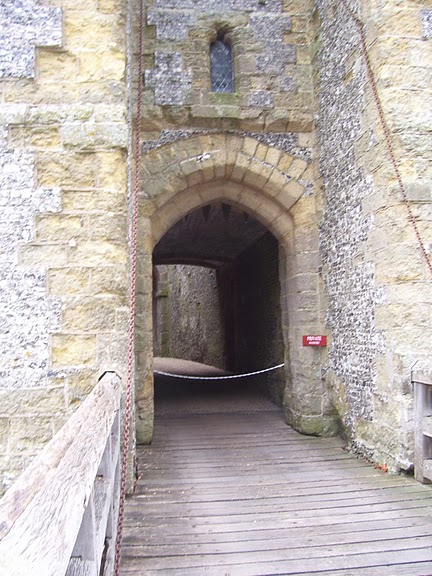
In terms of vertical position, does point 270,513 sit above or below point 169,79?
below

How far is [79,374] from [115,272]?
2.10ft

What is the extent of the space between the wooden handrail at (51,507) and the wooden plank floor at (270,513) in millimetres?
1086

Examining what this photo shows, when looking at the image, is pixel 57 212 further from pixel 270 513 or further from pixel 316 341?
pixel 316 341

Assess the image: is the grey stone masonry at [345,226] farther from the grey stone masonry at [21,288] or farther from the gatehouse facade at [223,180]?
the grey stone masonry at [21,288]

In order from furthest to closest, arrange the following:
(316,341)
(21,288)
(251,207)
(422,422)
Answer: (251,207) → (316,341) → (422,422) → (21,288)

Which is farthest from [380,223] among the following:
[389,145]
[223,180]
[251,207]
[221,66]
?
[221,66]

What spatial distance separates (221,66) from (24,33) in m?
2.52

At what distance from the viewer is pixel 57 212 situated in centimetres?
310

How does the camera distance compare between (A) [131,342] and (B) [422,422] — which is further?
(B) [422,422]

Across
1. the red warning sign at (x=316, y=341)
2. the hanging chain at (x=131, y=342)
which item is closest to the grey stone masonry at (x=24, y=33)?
the hanging chain at (x=131, y=342)

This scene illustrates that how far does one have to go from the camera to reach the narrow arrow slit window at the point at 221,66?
525 centimetres

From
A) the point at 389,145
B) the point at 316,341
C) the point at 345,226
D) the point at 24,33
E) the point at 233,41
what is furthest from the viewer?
the point at 233,41

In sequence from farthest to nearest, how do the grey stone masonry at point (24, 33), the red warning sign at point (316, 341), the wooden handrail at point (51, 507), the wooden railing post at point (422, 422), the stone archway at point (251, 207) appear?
the red warning sign at point (316, 341)
the stone archway at point (251, 207)
the wooden railing post at point (422, 422)
the grey stone masonry at point (24, 33)
the wooden handrail at point (51, 507)

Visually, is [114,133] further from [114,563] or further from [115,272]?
[114,563]
